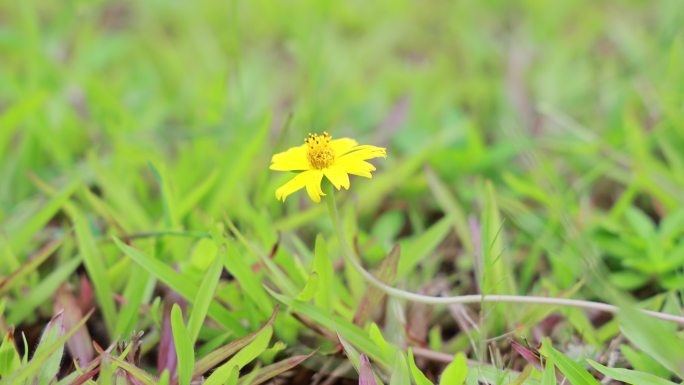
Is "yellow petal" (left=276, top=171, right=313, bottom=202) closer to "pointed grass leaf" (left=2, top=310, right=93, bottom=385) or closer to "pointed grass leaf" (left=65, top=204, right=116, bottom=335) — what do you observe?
"pointed grass leaf" (left=2, top=310, right=93, bottom=385)

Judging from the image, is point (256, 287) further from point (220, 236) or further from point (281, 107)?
point (281, 107)

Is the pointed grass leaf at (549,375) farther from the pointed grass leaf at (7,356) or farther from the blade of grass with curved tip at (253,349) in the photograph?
the pointed grass leaf at (7,356)

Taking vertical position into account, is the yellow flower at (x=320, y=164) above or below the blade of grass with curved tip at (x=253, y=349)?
above

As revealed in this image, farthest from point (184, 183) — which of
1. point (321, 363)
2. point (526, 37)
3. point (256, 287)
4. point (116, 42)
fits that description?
point (526, 37)

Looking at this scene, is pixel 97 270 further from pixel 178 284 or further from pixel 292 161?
pixel 292 161

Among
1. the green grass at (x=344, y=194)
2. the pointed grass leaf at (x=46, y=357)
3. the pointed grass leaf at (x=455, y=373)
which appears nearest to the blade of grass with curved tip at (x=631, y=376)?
the green grass at (x=344, y=194)

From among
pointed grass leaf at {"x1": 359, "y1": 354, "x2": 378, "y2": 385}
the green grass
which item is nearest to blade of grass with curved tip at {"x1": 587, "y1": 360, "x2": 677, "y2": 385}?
the green grass
